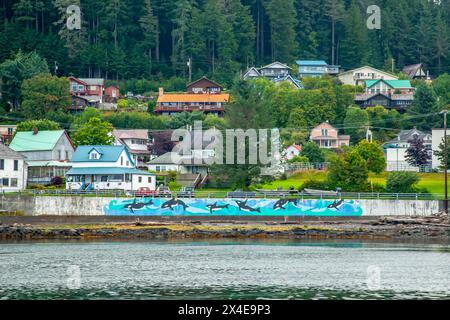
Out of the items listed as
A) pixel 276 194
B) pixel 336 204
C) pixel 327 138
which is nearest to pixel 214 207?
pixel 276 194

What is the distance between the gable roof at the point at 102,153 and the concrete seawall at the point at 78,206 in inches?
552

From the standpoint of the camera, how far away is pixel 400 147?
11269cm

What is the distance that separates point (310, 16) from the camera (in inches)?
6713

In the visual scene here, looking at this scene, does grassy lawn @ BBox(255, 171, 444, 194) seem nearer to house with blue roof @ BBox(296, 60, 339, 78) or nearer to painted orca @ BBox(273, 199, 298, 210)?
painted orca @ BBox(273, 199, 298, 210)

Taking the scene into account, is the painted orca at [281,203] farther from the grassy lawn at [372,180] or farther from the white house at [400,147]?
the white house at [400,147]

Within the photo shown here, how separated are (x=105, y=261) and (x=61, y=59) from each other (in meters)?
93.0

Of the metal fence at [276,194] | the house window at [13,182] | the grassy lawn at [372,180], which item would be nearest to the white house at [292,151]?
the grassy lawn at [372,180]

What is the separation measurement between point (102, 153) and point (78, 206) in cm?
1513

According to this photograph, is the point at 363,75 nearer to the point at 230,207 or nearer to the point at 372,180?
the point at 372,180

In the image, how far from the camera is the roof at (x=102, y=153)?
90188 millimetres

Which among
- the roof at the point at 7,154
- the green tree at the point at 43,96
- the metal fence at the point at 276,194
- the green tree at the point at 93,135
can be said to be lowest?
the metal fence at the point at 276,194

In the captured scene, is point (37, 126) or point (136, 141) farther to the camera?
point (136, 141)

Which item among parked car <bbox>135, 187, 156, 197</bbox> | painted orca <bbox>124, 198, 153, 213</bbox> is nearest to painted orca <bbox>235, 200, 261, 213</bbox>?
painted orca <bbox>124, 198, 153, 213</bbox>
